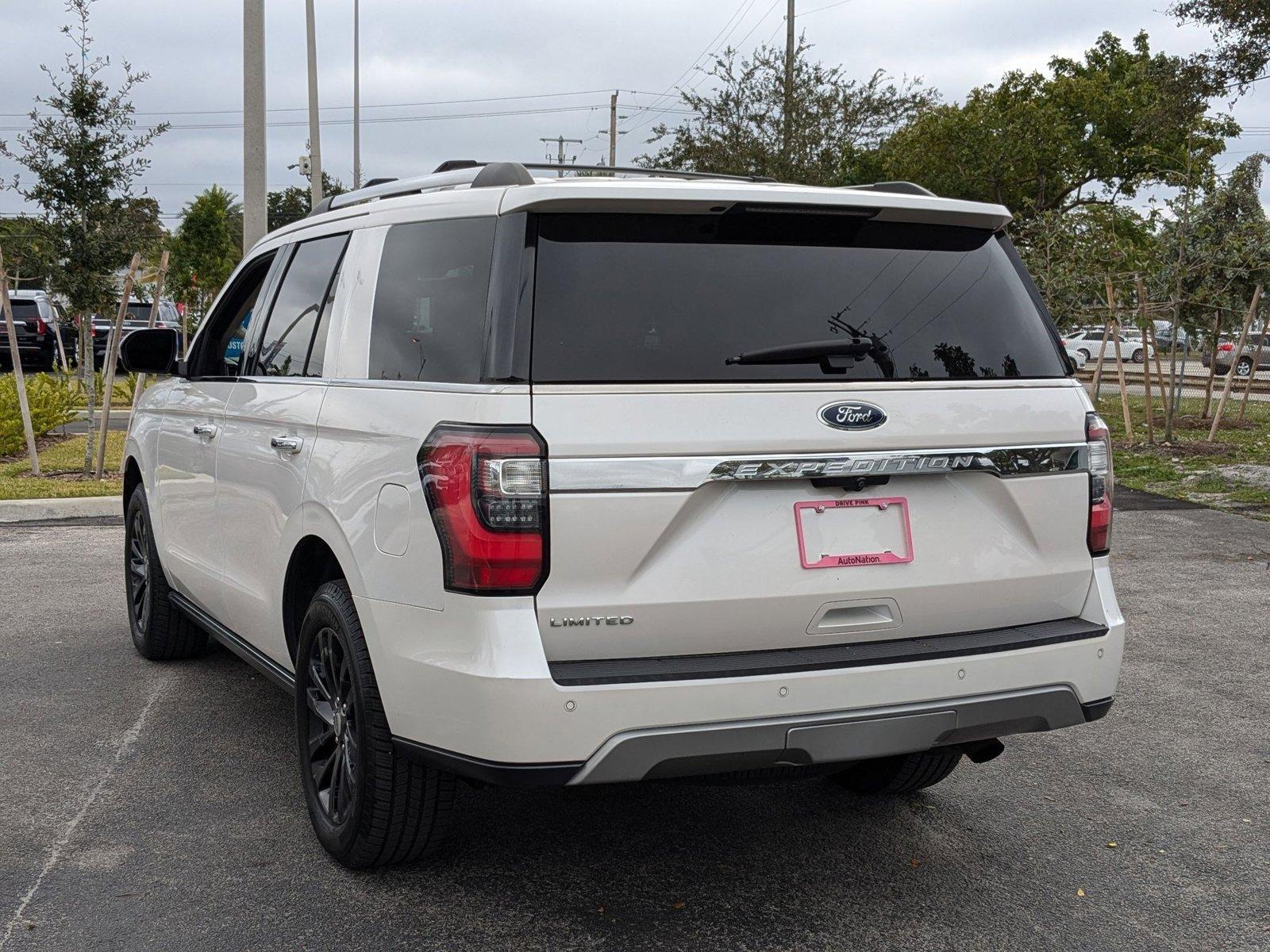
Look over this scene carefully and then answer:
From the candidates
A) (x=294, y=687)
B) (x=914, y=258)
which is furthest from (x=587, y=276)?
(x=294, y=687)

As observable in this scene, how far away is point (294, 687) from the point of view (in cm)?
410

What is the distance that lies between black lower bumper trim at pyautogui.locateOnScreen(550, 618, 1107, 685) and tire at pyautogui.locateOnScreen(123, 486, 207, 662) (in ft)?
11.2

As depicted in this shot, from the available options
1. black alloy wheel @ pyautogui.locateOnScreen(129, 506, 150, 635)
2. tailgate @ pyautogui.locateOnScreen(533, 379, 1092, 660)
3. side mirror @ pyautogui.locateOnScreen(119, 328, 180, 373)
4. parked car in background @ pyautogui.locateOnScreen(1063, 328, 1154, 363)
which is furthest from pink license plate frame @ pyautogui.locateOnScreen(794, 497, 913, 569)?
parked car in background @ pyautogui.locateOnScreen(1063, 328, 1154, 363)

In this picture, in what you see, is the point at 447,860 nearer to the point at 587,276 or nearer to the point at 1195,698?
the point at 587,276

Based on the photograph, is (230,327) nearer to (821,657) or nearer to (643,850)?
(643,850)

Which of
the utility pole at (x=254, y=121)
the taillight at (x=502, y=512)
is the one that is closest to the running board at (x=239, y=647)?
the taillight at (x=502, y=512)

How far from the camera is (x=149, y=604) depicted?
6.13 meters

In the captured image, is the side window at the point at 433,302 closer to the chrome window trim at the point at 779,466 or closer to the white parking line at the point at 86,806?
the chrome window trim at the point at 779,466

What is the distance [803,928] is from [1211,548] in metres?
7.30

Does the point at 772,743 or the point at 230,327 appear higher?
the point at 230,327

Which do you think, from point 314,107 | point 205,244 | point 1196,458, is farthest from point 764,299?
point 205,244

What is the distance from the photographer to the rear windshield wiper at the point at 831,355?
3303 millimetres

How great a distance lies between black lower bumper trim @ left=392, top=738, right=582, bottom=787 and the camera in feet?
10.1

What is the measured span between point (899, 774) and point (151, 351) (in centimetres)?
356
